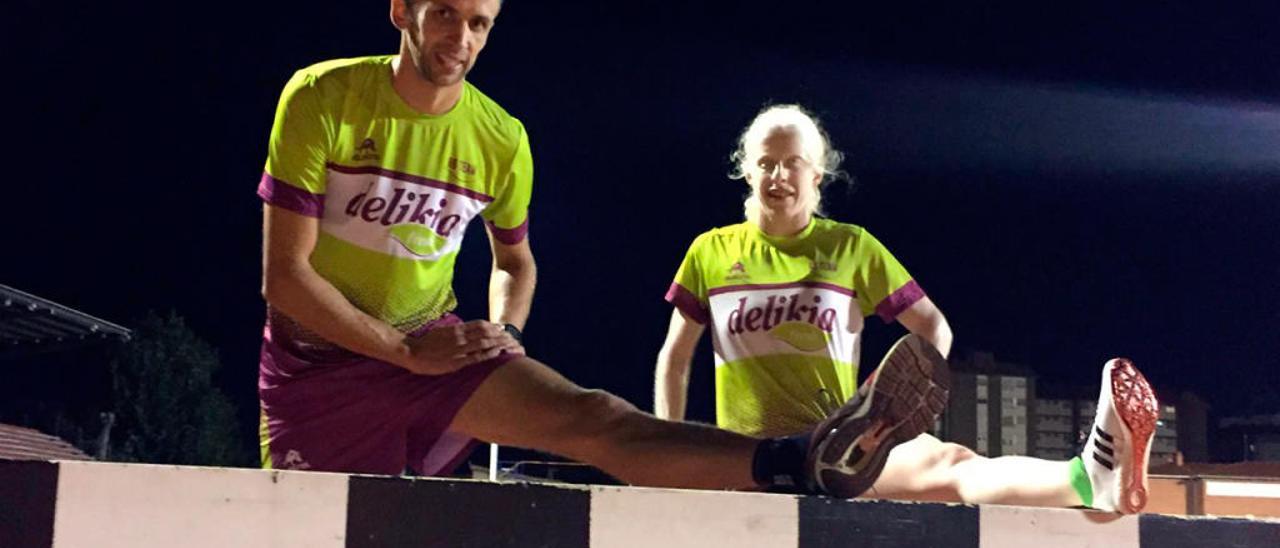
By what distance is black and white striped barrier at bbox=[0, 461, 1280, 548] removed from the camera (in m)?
1.37

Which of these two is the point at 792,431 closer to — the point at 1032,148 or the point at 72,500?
the point at 72,500

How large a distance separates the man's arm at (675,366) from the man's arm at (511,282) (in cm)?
86

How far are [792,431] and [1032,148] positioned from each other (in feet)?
60.8

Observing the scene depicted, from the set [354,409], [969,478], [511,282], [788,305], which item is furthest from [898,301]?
[354,409]

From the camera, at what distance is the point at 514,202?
2.73m

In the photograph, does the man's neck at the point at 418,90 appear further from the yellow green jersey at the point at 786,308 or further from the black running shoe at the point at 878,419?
the yellow green jersey at the point at 786,308

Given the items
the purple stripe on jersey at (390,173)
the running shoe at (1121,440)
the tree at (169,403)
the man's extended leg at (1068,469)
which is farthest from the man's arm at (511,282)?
the tree at (169,403)

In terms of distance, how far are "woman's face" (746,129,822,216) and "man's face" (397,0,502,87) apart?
1.26 meters

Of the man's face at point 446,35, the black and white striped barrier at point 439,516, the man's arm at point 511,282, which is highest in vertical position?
the man's face at point 446,35

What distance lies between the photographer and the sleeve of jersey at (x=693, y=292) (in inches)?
142

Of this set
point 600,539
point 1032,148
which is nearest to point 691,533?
point 600,539

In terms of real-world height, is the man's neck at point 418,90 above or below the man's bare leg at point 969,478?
above

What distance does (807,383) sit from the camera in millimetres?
3322

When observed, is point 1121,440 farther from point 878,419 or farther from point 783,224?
point 783,224
